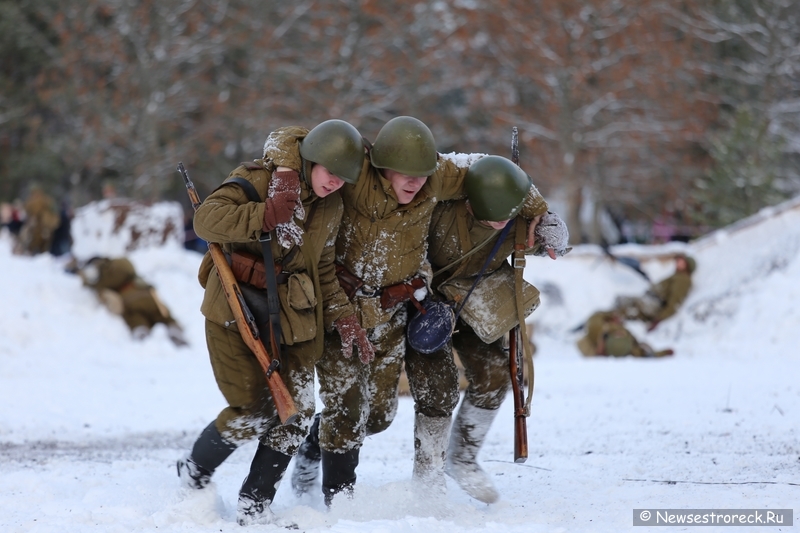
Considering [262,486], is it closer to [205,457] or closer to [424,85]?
[205,457]

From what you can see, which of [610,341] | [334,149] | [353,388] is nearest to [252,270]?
[334,149]

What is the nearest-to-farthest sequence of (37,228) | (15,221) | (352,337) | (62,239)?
(352,337) < (37,228) < (62,239) < (15,221)

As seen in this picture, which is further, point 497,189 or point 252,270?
point 497,189

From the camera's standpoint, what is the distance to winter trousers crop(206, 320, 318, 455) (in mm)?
4031

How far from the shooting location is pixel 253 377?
405cm

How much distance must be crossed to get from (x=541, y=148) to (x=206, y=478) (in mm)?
19561

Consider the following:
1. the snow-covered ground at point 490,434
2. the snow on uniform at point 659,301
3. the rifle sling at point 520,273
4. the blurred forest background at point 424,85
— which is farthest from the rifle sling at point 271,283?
the blurred forest background at point 424,85

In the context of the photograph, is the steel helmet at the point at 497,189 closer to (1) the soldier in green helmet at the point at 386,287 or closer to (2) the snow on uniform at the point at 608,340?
(1) the soldier in green helmet at the point at 386,287

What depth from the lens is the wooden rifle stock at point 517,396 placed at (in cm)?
447

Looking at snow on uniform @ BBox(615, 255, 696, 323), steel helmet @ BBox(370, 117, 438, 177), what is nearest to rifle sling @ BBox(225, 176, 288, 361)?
steel helmet @ BBox(370, 117, 438, 177)

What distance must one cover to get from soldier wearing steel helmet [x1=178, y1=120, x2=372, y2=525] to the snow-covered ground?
0.77 ft

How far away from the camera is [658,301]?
41.6 ft

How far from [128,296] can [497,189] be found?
7.52m

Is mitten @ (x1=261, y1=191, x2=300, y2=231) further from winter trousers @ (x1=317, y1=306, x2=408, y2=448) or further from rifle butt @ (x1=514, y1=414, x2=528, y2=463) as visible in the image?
rifle butt @ (x1=514, y1=414, x2=528, y2=463)
